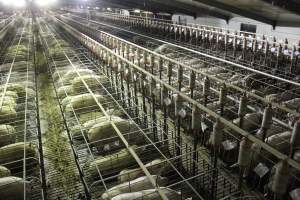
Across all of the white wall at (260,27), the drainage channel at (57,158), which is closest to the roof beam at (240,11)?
the white wall at (260,27)

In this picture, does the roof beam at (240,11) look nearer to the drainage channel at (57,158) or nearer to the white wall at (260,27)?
the white wall at (260,27)

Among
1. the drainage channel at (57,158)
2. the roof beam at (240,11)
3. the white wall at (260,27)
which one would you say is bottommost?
the drainage channel at (57,158)

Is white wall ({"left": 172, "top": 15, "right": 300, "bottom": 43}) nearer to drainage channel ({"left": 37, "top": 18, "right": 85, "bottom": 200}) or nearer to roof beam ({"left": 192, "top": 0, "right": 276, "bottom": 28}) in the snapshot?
roof beam ({"left": 192, "top": 0, "right": 276, "bottom": 28})

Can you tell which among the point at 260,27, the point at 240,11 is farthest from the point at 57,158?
the point at 260,27

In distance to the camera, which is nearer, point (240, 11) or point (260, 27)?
point (240, 11)

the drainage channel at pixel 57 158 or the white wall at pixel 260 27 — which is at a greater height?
the white wall at pixel 260 27

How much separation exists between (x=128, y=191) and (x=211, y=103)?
11.8 feet

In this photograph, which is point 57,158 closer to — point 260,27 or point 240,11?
point 240,11

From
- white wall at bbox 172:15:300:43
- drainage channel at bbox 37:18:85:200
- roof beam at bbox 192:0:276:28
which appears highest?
roof beam at bbox 192:0:276:28

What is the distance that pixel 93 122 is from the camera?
21.5 feet

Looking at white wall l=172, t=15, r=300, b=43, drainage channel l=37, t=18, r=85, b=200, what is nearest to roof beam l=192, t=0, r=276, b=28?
white wall l=172, t=15, r=300, b=43

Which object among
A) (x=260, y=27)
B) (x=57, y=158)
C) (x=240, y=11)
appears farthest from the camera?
(x=260, y=27)

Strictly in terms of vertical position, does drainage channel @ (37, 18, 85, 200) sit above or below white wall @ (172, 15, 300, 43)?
below

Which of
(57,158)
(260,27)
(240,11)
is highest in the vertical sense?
(240,11)
